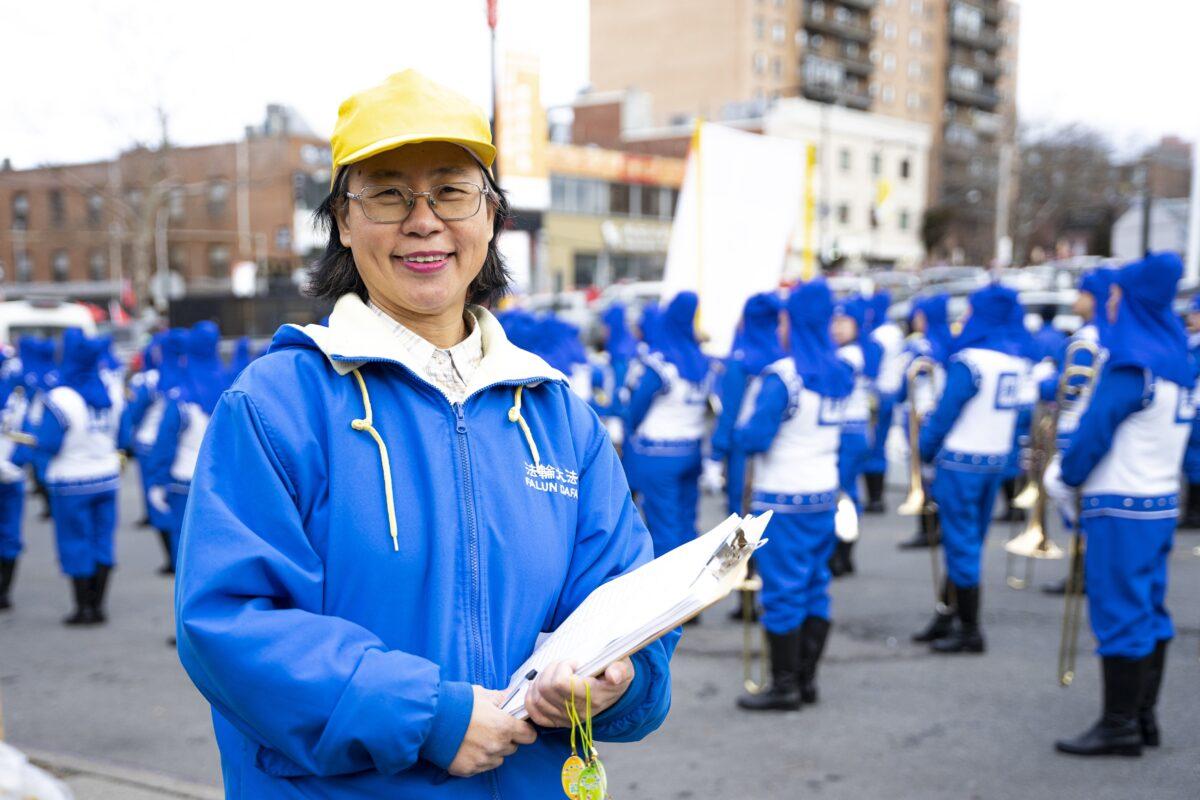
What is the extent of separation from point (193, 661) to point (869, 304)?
433 inches

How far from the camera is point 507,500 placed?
1914 mm

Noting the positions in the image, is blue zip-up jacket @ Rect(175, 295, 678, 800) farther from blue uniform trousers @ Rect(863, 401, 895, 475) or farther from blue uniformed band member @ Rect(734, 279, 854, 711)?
blue uniform trousers @ Rect(863, 401, 895, 475)

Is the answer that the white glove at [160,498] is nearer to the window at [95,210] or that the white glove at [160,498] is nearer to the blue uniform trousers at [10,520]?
the blue uniform trousers at [10,520]

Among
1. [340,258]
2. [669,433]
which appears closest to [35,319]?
[669,433]

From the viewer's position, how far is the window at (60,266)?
50875mm

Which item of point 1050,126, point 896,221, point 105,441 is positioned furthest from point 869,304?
point 896,221

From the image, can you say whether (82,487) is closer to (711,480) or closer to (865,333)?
(711,480)

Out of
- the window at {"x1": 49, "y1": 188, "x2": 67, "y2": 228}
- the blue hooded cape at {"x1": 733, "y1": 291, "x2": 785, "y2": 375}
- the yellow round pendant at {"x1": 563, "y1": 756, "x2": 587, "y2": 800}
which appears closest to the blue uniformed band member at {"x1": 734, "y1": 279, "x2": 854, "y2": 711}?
the blue hooded cape at {"x1": 733, "y1": 291, "x2": 785, "y2": 375}

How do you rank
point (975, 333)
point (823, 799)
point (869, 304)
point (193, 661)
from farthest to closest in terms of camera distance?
point (869, 304) → point (975, 333) → point (823, 799) → point (193, 661)

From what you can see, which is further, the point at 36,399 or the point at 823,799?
the point at 36,399

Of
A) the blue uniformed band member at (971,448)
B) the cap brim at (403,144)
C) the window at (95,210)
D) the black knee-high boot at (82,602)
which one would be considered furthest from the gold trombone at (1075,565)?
the window at (95,210)

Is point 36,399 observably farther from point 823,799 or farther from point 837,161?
point 837,161

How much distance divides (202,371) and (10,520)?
7.35 feet

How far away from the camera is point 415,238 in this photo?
6.44 ft
